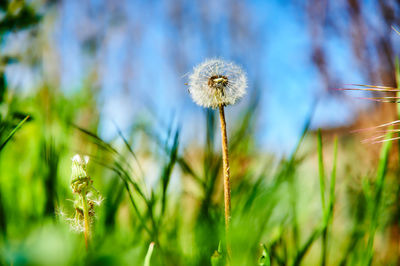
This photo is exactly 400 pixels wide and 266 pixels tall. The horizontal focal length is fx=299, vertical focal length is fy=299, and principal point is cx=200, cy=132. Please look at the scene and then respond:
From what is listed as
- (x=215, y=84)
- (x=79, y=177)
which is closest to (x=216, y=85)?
(x=215, y=84)

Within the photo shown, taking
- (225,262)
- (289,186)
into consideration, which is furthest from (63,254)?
(289,186)

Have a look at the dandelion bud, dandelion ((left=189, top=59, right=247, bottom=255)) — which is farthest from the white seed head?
the dandelion bud

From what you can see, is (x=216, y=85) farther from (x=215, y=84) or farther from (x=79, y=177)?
(x=79, y=177)

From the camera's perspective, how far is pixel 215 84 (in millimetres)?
262

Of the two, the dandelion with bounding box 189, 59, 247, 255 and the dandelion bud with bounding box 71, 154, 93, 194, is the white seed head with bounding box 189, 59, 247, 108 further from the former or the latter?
the dandelion bud with bounding box 71, 154, 93, 194

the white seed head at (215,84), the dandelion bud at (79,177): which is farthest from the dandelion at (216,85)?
the dandelion bud at (79,177)

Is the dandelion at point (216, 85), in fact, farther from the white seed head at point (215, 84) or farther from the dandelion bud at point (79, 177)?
the dandelion bud at point (79, 177)

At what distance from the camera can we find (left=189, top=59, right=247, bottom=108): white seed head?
10.3 inches

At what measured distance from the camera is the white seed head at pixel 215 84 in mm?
261

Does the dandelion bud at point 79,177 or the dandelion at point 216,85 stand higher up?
the dandelion at point 216,85

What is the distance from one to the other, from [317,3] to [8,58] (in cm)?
280

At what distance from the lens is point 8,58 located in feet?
1.42

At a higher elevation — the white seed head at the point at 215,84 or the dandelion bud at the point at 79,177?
the white seed head at the point at 215,84

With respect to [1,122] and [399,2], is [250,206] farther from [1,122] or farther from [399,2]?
[399,2]
